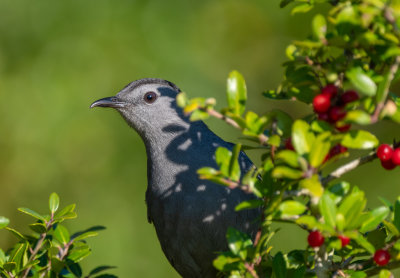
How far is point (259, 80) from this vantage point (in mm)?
6387

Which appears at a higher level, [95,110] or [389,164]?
[95,110]

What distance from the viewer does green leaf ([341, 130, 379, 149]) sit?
2324mm

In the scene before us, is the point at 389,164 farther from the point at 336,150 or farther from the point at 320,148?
the point at 320,148

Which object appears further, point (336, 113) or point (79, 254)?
point (79, 254)

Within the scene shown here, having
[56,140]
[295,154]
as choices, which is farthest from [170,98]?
[295,154]

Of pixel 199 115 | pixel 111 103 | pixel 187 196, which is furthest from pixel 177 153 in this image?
pixel 199 115

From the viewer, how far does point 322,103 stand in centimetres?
243

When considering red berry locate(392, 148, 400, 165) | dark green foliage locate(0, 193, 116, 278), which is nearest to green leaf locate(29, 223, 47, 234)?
dark green foliage locate(0, 193, 116, 278)

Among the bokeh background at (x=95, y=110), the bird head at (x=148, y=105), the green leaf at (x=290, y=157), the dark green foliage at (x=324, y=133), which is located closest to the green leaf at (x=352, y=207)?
the dark green foliage at (x=324, y=133)

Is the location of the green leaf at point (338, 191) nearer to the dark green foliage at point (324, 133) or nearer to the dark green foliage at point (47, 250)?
the dark green foliage at point (324, 133)

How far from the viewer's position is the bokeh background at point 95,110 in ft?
18.8

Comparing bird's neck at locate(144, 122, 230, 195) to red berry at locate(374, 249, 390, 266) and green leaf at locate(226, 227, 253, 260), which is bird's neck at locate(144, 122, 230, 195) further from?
red berry at locate(374, 249, 390, 266)

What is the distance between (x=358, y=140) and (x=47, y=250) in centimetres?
191

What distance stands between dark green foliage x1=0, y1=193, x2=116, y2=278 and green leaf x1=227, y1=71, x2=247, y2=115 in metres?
1.22
